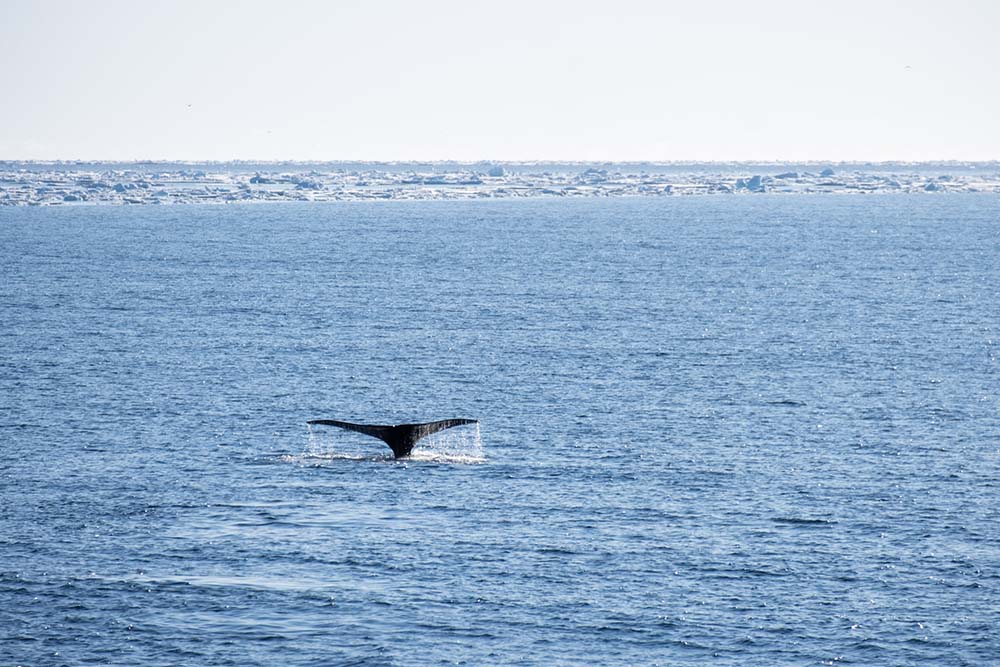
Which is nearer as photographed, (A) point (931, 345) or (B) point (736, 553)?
(B) point (736, 553)

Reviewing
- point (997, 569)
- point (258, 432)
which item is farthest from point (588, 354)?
point (997, 569)

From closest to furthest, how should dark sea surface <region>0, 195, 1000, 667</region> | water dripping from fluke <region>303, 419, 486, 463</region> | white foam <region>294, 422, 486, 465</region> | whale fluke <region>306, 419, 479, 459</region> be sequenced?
dark sea surface <region>0, 195, 1000, 667</region> → whale fluke <region>306, 419, 479, 459</region> → water dripping from fluke <region>303, 419, 486, 463</region> → white foam <region>294, 422, 486, 465</region>

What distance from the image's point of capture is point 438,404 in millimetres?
118688

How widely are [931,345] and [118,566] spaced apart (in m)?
101

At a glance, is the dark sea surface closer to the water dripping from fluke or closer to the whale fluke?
the water dripping from fluke

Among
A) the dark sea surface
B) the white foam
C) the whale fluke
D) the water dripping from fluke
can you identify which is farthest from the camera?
the white foam

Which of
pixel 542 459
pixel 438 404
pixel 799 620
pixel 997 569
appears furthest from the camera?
pixel 438 404

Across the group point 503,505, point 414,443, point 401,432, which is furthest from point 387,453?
point 503,505

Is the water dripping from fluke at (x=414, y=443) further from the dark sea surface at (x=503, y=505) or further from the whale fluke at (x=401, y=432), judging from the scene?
the dark sea surface at (x=503, y=505)

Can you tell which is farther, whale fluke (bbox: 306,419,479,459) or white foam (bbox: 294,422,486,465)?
white foam (bbox: 294,422,486,465)

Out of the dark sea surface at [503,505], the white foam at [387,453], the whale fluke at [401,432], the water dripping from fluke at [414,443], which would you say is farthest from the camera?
the white foam at [387,453]

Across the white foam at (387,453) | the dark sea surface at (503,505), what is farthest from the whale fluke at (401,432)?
the dark sea surface at (503,505)

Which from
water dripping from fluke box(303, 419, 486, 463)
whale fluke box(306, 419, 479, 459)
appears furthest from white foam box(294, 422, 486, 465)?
whale fluke box(306, 419, 479, 459)

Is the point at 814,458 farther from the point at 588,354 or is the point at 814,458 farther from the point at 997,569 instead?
the point at 588,354
